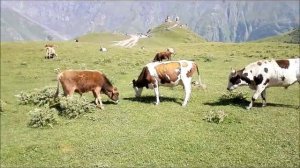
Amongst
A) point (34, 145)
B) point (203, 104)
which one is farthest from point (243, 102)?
point (34, 145)

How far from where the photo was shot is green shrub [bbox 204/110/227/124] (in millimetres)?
22538

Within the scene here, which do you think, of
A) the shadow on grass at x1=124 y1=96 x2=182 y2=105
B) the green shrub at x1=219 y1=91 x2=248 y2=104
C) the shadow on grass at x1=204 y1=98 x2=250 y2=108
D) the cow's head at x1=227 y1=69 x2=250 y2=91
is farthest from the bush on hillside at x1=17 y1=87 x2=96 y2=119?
the green shrub at x1=219 y1=91 x2=248 y2=104

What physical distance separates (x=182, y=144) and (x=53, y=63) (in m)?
37.2

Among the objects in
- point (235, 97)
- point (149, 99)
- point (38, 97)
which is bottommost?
point (38, 97)

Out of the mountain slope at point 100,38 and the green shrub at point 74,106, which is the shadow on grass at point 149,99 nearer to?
the green shrub at point 74,106

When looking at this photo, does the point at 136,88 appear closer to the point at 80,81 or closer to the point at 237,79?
the point at 80,81

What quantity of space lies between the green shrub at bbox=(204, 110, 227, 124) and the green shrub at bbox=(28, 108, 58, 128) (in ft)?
27.7

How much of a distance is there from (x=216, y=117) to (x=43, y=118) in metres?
9.50

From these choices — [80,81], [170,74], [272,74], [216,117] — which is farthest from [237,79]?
[80,81]

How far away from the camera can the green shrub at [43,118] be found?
24156 millimetres

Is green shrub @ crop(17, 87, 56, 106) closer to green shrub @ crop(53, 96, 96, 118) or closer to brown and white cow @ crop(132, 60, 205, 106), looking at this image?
green shrub @ crop(53, 96, 96, 118)

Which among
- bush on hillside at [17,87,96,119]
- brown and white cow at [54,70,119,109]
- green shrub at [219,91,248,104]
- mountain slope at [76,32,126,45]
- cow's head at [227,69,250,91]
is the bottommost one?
bush on hillside at [17,87,96,119]

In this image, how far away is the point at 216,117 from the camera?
74.6 feet

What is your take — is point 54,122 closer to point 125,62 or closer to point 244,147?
point 244,147
